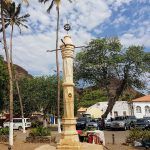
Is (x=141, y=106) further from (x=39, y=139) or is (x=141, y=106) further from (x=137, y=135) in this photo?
(x=137, y=135)

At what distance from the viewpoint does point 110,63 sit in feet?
165

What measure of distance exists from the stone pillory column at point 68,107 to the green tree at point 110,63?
32218 millimetres

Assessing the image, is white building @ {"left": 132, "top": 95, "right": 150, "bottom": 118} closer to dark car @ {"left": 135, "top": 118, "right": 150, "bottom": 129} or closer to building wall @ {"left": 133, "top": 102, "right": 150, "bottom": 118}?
building wall @ {"left": 133, "top": 102, "right": 150, "bottom": 118}

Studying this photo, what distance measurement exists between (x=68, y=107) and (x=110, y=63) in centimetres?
3339

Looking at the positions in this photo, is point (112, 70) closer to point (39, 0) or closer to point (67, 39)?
point (39, 0)

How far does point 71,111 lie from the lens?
17.5 metres

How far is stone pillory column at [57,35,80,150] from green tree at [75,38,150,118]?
106 feet

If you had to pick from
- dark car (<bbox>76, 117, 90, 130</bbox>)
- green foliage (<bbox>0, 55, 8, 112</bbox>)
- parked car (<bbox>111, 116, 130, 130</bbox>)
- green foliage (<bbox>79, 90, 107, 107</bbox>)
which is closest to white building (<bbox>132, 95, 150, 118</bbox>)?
green foliage (<bbox>79, 90, 107, 107</bbox>)

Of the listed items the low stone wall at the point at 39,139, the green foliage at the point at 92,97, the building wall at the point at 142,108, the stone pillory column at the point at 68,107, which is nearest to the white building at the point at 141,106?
the building wall at the point at 142,108

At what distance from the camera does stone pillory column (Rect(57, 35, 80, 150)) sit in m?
17.1

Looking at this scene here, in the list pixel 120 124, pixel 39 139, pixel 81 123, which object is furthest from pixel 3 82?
pixel 39 139

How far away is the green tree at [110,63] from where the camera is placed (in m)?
50.6

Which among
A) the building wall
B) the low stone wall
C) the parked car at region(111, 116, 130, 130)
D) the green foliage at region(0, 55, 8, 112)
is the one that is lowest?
the low stone wall

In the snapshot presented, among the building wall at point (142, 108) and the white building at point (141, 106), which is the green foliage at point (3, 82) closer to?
the white building at point (141, 106)
